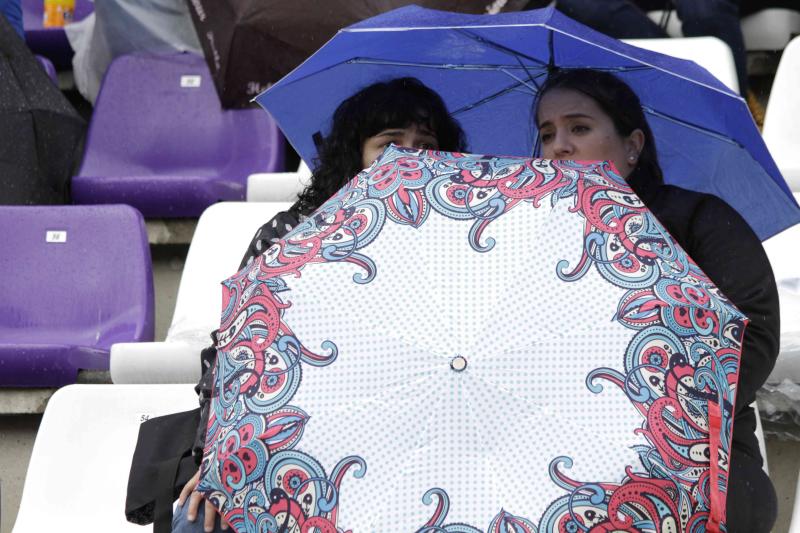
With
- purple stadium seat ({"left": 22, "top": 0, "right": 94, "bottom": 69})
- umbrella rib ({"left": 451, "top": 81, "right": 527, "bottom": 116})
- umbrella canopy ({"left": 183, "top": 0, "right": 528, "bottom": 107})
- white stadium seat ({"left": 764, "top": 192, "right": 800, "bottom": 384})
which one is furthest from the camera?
purple stadium seat ({"left": 22, "top": 0, "right": 94, "bottom": 69})

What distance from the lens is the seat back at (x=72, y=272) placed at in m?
4.23

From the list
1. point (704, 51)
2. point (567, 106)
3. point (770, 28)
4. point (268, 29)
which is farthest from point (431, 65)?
point (770, 28)

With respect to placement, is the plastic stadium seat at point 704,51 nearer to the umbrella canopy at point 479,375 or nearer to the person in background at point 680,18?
the person in background at point 680,18

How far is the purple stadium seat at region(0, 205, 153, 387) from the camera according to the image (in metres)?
4.20

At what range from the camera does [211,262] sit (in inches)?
152

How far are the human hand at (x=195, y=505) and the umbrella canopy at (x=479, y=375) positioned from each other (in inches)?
10.6

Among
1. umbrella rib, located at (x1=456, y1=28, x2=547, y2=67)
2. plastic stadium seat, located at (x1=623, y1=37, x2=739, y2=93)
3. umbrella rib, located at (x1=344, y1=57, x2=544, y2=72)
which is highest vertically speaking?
plastic stadium seat, located at (x1=623, y1=37, x2=739, y2=93)

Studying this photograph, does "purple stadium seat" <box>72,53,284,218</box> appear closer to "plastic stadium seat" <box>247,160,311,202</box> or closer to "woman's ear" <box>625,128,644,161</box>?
"plastic stadium seat" <box>247,160,311,202</box>

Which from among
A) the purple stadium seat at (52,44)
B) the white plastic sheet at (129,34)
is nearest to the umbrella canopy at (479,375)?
the white plastic sheet at (129,34)

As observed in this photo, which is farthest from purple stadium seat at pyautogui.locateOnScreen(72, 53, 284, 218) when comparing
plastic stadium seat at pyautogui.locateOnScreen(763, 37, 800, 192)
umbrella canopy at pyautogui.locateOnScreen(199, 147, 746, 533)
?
umbrella canopy at pyautogui.locateOnScreen(199, 147, 746, 533)

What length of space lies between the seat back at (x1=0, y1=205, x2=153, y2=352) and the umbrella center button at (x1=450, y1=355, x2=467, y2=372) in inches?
86.0

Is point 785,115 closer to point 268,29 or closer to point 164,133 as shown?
point 268,29

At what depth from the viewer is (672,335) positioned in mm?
2178

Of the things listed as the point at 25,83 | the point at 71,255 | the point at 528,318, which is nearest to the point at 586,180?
the point at 528,318
